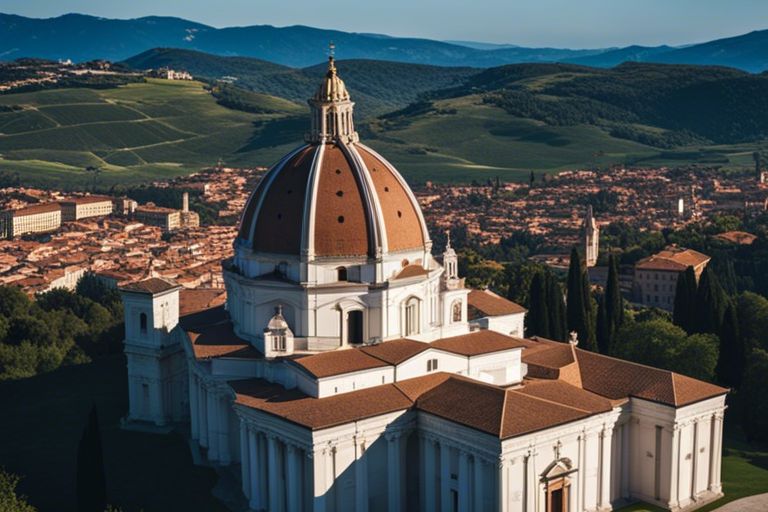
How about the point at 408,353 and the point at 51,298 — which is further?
the point at 51,298

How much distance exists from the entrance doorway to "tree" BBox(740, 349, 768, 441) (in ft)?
54.3

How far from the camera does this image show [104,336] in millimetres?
60250

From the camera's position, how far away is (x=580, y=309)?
5484 cm

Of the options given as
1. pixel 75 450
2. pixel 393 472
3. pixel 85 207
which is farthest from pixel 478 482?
pixel 85 207

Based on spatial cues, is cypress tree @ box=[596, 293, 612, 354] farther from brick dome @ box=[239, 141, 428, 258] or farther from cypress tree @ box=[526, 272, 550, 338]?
brick dome @ box=[239, 141, 428, 258]

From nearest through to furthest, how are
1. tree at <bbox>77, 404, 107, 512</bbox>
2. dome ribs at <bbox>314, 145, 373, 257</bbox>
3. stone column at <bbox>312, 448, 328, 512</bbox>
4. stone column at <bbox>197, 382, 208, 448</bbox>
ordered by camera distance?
stone column at <bbox>312, 448, 328, 512</bbox> → tree at <bbox>77, 404, 107, 512</bbox> → dome ribs at <bbox>314, 145, 373, 257</bbox> → stone column at <bbox>197, 382, 208, 448</bbox>

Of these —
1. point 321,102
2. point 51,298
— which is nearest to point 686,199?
point 51,298

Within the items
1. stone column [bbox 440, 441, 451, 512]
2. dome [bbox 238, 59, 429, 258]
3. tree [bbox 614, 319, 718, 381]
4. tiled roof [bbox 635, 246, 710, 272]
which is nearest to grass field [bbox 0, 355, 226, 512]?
stone column [bbox 440, 441, 451, 512]

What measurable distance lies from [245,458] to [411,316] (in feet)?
28.0

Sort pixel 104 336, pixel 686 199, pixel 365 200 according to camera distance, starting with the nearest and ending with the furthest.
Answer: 1. pixel 365 200
2. pixel 104 336
3. pixel 686 199

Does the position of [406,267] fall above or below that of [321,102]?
below

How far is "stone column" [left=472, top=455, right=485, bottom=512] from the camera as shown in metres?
33.8

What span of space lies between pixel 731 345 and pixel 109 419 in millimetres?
28256

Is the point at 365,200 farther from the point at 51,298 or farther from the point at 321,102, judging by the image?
the point at 51,298
